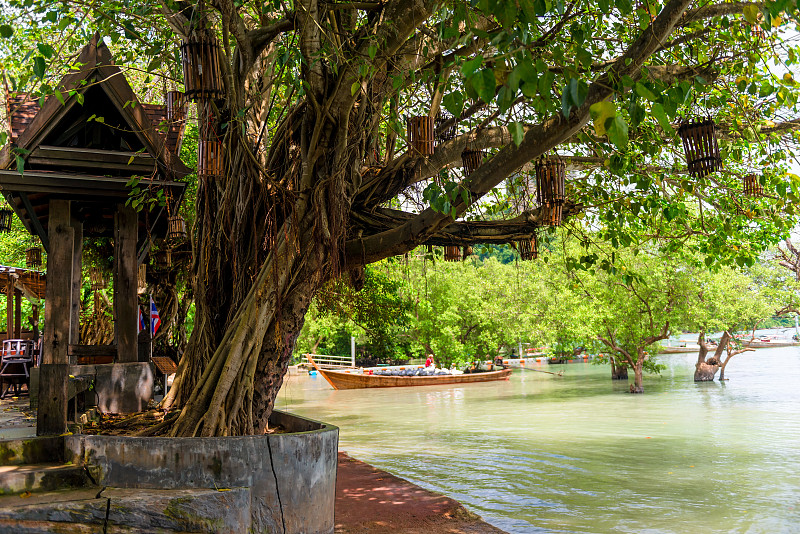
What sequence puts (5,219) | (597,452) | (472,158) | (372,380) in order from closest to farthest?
(472,158) < (597,452) < (5,219) < (372,380)

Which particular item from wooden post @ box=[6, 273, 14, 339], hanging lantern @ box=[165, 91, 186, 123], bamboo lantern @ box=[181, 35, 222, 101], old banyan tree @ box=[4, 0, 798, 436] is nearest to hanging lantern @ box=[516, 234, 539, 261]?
old banyan tree @ box=[4, 0, 798, 436]

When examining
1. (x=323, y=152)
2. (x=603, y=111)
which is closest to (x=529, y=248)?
(x=323, y=152)

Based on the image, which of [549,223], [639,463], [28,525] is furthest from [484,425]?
[28,525]

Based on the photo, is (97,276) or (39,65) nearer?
(39,65)

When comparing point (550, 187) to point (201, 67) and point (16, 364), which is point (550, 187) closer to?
point (201, 67)

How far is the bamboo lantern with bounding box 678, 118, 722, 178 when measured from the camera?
17.9 ft

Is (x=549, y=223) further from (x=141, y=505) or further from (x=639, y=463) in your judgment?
(x=639, y=463)

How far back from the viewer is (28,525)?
3.70m

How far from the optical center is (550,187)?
232 inches

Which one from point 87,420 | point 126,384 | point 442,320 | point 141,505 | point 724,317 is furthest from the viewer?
point 442,320

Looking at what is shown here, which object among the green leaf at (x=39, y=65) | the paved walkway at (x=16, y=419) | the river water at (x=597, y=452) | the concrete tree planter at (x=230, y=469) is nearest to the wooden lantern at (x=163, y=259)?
the paved walkway at (x=16, y=419)

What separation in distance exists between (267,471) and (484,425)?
1197 centimetres

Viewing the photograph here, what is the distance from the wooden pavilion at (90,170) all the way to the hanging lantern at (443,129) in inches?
111

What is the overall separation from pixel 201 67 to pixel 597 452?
32.1 feet
